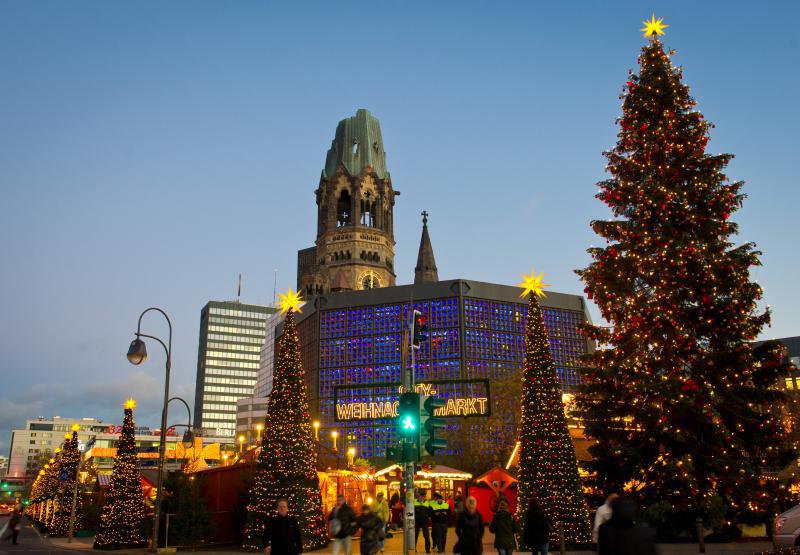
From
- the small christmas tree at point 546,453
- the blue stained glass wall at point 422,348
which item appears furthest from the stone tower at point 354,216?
the small christmas tree at point 546,453

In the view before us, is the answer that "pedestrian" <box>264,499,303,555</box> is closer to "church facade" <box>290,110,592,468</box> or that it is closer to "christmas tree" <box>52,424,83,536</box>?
"christmas tree" <box>52,424,83,536</box>

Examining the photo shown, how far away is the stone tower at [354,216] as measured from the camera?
134250mm

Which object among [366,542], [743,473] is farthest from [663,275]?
[366,542]

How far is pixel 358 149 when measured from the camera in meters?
147

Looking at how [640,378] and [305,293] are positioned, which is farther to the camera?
[305,293]

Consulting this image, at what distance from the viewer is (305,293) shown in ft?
433

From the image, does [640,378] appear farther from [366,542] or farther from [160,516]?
[160,516]

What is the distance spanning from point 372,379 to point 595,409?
298 ft

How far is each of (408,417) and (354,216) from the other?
411 ft

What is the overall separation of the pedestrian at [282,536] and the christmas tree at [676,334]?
42.7 ft

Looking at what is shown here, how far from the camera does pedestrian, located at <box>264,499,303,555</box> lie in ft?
A: 39.3

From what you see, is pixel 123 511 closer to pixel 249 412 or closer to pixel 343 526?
pixel 343 526

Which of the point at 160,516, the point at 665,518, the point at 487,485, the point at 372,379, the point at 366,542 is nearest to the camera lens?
the point at 366,542

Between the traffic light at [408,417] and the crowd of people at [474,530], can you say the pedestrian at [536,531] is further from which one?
the traffic light at [408,417]
